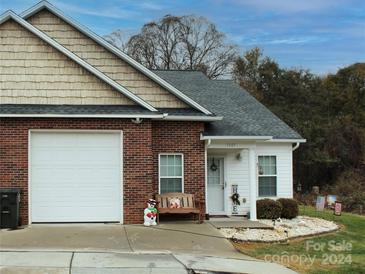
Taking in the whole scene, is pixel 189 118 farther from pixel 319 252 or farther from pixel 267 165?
pixel 319 252

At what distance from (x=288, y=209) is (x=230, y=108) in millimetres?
4272

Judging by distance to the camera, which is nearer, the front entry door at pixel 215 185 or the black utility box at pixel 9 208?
the black utility box at pixel 9 208

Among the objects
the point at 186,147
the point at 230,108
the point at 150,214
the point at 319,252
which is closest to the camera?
the point at 319,252

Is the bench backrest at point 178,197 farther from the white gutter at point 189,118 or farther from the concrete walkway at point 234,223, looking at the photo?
the white gutter at point 189,118

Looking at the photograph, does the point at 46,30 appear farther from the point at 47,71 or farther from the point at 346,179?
the point at 346,179

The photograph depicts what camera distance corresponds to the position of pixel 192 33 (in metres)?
52.5

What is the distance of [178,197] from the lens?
16.1 meters

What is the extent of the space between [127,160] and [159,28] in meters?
38.1

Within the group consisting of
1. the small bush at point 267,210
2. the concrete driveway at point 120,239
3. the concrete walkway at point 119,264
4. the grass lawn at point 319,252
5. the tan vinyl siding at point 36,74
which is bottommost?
the grass lawn at point 319,252

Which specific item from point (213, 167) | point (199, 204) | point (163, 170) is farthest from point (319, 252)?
point (213, 167)

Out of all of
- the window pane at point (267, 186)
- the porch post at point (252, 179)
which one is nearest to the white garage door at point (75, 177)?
the porch post at point (252, 179)

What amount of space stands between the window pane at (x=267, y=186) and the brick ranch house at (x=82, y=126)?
367 cm

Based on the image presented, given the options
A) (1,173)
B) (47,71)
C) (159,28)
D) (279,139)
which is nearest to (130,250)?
(1,173)

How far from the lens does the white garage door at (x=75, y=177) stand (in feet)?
49.3
